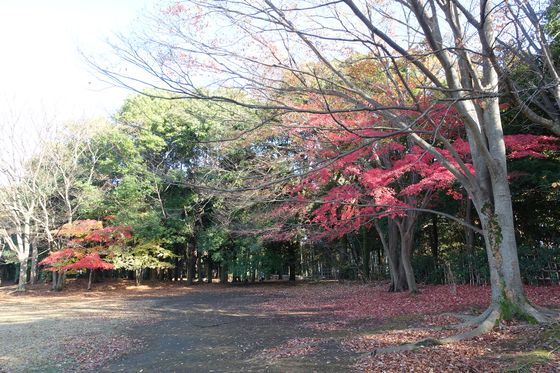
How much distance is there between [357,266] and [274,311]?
11.4 meters

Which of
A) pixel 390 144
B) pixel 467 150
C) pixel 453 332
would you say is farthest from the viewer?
pixel 390 144

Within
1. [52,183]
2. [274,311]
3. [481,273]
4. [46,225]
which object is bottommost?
[274,311]

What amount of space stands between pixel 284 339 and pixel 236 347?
3.33 ft

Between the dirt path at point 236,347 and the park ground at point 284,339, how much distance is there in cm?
2

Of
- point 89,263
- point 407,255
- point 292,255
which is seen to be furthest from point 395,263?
point 89,263

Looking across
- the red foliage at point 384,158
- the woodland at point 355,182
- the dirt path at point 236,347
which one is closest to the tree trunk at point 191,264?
the woodland at point 355,182

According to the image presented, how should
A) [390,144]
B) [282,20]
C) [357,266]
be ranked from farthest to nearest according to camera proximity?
[357,266]
[390,144]
[282,20]

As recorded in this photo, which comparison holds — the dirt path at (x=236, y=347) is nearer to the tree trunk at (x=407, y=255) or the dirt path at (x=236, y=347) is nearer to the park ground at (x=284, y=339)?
the park ground at (x=284, y=339)

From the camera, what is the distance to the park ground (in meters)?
5.46

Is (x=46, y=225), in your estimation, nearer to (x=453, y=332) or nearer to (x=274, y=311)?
(x=274, y=311)

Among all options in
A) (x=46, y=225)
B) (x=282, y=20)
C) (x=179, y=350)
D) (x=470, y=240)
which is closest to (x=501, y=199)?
(x=282, y=20)

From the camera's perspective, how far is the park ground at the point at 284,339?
5.46 metres

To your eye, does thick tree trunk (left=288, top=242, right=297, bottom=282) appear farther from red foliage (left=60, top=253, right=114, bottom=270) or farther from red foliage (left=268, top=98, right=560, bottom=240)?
red foliage (left=60, top=253, right=114, bottom=270)

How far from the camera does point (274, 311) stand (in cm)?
1280
